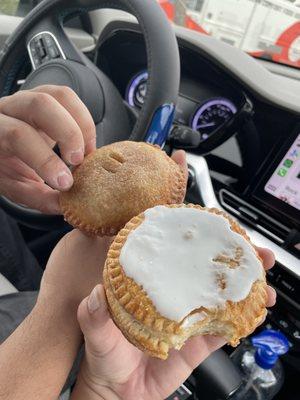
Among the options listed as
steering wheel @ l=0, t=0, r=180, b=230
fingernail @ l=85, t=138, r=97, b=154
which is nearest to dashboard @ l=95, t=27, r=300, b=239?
steering wheel @ l=0, t=0, r=180, b=230

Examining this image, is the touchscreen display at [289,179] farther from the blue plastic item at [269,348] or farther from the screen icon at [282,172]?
the blue plastic item at [269,348]

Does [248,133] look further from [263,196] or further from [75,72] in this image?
[75,72]

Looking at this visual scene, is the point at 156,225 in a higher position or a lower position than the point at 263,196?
higher

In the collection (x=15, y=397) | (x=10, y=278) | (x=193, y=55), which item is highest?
(x=193, y=55)

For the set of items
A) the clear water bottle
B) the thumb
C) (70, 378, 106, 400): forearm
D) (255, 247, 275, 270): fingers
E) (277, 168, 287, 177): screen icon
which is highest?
(255, 247, 275, 270): fingers

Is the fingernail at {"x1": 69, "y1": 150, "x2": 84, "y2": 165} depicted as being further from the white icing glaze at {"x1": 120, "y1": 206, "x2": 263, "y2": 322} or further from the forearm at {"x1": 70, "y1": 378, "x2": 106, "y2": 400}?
the forearm at {"x1": 70, "y1": 378, "x2": 106, "y2": 400}

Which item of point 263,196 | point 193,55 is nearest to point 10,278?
point 263,196

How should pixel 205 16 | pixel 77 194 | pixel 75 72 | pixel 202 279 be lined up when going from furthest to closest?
pixel 205 16
pixel 75 72
pixel 77 194
pixel 202 279
